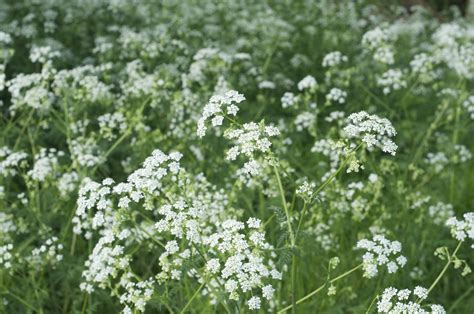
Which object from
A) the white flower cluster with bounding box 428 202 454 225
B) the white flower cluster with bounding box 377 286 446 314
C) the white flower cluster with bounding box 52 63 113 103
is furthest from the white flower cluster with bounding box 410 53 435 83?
the white flower cluster with bounding box 377 286 446 314

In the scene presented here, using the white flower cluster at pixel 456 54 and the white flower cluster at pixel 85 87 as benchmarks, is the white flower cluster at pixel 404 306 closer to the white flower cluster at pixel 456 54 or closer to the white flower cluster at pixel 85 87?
the white flower cluster at pixel 85 87

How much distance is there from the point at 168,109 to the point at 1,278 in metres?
2.72

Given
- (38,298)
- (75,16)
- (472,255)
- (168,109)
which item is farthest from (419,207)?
(75,16)

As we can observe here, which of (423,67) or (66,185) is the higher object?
(423,67)

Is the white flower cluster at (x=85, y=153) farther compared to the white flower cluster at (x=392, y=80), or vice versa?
the white flower cluster at (x=392, y=80)

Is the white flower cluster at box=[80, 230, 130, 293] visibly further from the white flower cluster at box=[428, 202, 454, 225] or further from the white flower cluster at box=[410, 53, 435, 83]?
the white flower cluster at box=[410, 53, 435, 83]

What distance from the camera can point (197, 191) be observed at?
5863 mm

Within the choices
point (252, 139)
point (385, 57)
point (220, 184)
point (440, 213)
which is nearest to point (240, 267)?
point (252, 139)

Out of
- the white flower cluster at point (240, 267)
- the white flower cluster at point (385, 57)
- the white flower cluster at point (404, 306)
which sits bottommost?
the white flower cluster at point (385, 57)

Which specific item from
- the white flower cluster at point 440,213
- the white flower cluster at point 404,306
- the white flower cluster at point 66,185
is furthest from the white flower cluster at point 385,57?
the white flower cluster at point 404,306

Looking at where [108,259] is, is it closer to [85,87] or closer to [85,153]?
[85,153]

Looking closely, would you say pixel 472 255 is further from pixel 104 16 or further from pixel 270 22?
pixel 104 16

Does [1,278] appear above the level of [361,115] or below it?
below

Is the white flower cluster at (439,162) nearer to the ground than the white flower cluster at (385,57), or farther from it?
nearer to the ground
